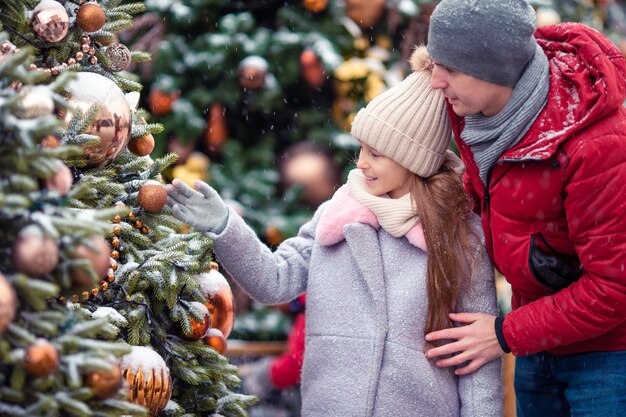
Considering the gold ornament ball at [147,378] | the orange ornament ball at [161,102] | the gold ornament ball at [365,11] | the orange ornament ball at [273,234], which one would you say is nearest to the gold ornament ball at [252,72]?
the orange ornament ball at [161,102]

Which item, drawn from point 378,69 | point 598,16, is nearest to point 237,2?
point 378,69

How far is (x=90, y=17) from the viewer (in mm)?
1926

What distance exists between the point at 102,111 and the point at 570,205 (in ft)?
3.56

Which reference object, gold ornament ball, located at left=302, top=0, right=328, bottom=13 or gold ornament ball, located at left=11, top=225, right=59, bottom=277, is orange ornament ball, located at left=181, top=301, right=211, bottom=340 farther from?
gold ornament ball, located at left=302, top=0, right=328, bottom=13

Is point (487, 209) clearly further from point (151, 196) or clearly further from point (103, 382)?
point (103, 382)

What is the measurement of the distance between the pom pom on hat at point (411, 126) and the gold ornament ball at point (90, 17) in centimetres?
75

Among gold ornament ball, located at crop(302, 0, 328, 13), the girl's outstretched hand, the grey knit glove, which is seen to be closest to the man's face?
the girl's outstretched hand

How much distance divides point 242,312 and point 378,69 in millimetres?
1453

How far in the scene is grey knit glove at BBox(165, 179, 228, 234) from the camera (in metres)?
2.22

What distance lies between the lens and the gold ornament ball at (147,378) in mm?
1846

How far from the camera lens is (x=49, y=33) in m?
1.85

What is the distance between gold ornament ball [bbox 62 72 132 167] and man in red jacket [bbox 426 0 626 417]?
78cm

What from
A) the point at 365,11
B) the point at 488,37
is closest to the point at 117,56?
the point at 488,37

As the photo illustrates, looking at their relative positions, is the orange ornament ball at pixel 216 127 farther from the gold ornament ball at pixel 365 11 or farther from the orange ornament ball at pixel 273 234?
the gold ornament ball at pixel 365 11
